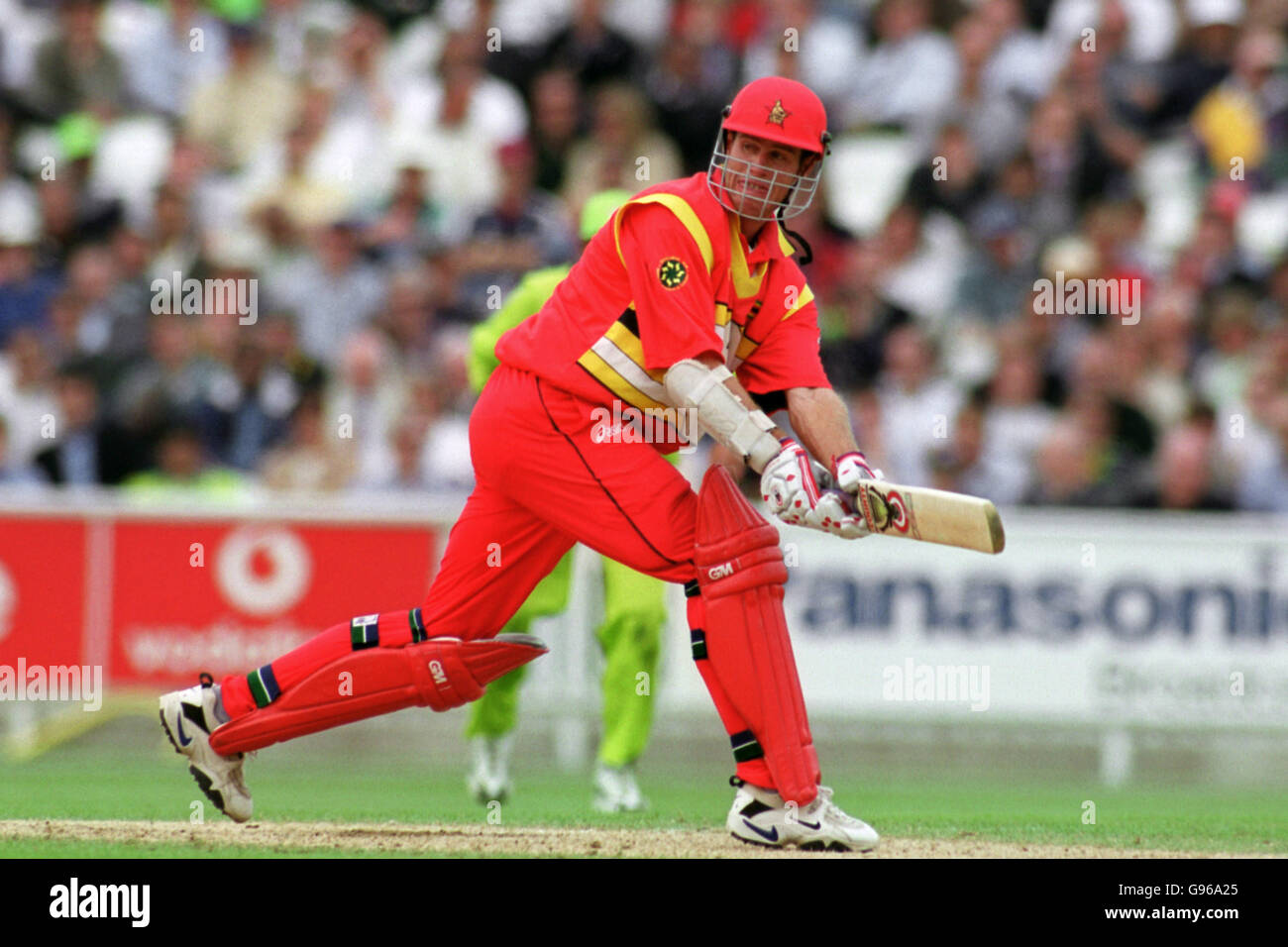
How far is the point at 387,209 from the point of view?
13.6 m

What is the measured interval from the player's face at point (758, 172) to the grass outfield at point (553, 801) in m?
2.22

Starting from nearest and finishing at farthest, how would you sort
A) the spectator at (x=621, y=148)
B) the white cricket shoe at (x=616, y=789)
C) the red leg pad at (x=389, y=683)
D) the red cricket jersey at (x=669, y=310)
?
the red cricket jersey at (x=669, y=310) → the red leg pad at (x=389, y=683) → the white cricket shoe at (x=616, y=789) → the spectator at (x=621, y=148)

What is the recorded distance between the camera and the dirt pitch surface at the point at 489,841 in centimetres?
598

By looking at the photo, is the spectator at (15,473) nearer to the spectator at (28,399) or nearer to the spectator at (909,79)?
the spectator at (28,399)

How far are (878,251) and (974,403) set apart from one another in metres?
1.60

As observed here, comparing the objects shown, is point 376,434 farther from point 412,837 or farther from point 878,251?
point 412,837

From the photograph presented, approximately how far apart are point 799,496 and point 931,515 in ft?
1.34

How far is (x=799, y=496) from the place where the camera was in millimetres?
5801

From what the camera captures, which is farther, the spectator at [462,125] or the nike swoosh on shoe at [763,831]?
the spectator at [462,125]

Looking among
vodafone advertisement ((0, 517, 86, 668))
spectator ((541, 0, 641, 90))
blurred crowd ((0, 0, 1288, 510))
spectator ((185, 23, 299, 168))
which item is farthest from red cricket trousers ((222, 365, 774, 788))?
spectator ((185, 23, 299, 168))

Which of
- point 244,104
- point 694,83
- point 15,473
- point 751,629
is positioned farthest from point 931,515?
point 244,104

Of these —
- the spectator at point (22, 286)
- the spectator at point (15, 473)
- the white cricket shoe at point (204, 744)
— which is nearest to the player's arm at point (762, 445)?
the white cricket shoe at point (204, 744)

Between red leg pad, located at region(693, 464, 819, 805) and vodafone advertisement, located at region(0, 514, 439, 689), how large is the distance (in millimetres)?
4839
